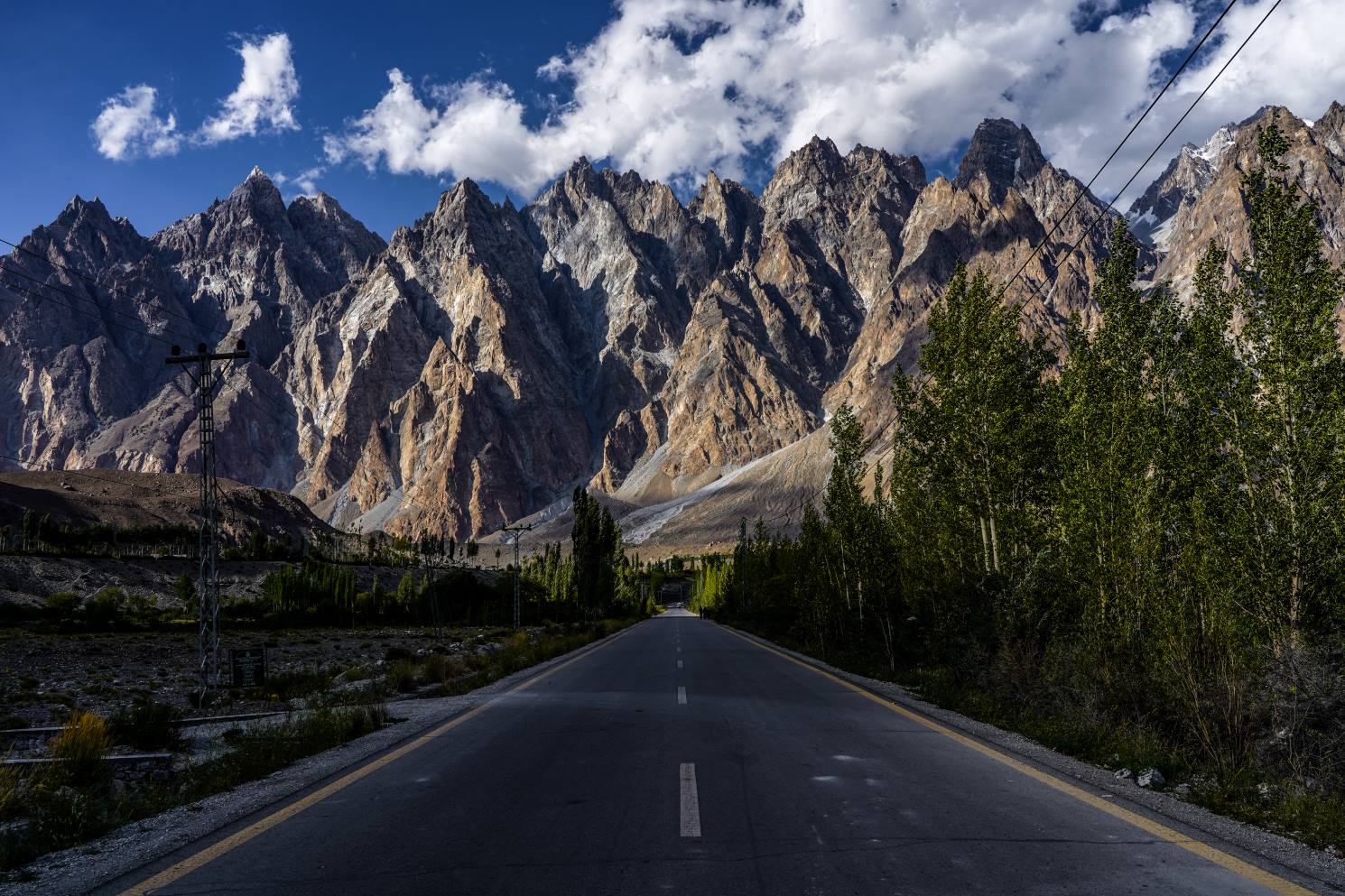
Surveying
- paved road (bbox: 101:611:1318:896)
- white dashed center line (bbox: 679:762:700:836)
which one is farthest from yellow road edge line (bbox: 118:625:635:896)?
white dashed center line (bbox: 679:762:700:836)

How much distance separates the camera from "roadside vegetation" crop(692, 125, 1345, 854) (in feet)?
27.9

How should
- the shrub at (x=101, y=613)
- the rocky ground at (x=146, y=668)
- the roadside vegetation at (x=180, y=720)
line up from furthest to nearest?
the shrub at (x=101, y=613) < the rocky ground at (x=146, y=668) < the roadside vegetation at (x=180, y=720)

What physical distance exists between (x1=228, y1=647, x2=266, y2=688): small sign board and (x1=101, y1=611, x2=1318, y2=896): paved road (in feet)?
33.3

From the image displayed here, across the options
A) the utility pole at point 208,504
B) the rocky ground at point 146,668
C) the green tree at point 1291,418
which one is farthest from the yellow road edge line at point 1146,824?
the utility pole at point 208,504

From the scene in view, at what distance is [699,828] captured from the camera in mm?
5887

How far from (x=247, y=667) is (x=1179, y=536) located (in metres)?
19.0

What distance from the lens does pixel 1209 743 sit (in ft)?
28.4

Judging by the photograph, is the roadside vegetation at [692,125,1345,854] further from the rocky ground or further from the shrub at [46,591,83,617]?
the shrub at [46,591,83,617]

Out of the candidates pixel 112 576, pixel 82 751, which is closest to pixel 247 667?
pixel 82 751

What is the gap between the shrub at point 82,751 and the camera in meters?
8.57

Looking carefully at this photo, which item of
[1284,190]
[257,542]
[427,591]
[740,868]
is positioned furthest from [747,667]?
[257,542]

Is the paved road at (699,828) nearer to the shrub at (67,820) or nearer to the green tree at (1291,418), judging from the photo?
the shrub at (67,820)

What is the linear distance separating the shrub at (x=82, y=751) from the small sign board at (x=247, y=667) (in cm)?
874

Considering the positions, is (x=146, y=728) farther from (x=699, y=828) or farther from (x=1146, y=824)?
(x=1146, y=824)
